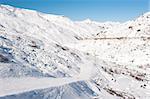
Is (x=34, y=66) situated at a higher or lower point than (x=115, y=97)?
higher

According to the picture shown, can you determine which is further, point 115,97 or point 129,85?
point 129,85

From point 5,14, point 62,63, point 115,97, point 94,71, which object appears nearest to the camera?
point 115,97

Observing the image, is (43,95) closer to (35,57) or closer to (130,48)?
(35,57)

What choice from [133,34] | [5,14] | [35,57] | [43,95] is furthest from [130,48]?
[43,95]

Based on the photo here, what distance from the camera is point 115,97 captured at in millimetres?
21516

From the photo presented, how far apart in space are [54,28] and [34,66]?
10145cm

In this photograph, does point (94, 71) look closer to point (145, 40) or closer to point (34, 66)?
point (34, 66)

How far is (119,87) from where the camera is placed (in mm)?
25938

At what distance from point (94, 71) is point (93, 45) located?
170 feet

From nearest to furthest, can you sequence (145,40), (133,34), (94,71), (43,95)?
(43,95) < (94,71) < (145,40) < (133,34)

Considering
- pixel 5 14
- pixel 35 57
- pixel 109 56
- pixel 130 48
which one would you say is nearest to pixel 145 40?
pixel 130 48

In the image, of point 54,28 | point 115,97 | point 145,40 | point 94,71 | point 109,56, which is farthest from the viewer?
point 54,28

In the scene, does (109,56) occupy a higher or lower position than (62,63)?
lower

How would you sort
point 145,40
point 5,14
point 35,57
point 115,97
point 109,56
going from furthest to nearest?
point 5,14 → point 145,40 → point 109,56 → point 35,57 → point 115,97
